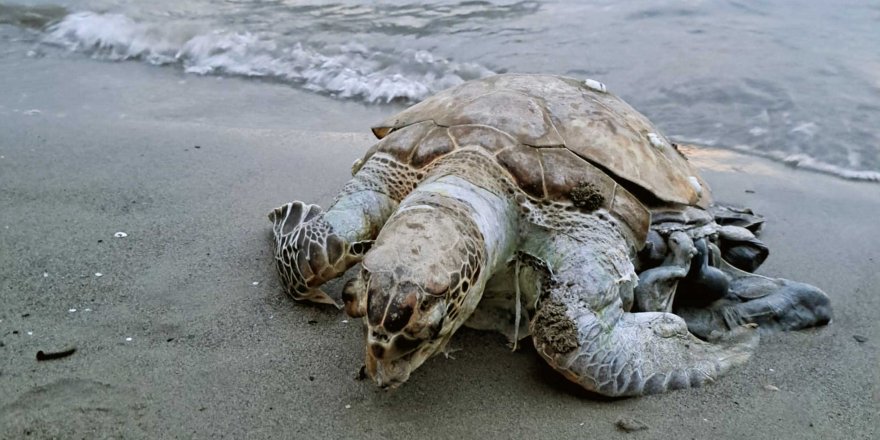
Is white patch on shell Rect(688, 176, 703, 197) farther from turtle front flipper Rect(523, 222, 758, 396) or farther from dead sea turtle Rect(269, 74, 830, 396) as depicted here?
turtle front flipper Rect(523, 222, 758, 396)

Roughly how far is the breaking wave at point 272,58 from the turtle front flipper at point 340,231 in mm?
3417

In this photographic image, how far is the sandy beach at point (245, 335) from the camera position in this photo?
2.30m

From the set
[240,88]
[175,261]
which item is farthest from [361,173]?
[240,88]

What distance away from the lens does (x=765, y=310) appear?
2.97 m

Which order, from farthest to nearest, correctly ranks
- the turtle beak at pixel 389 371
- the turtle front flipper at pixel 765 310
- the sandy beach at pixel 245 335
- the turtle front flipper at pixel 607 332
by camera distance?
1. the turtle front flipper at pixel 765 310
2. the turtle front flipper at pixel 607 332
3. the sandy beach at pixel 245 335
4. the turtle beak at pixel 389 371

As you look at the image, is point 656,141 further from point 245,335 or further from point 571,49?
point 571,49

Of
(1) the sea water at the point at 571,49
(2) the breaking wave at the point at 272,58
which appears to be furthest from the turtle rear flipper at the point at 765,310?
(2) the breaking wave at the point at 272,58

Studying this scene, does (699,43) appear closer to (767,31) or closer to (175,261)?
(767,31)

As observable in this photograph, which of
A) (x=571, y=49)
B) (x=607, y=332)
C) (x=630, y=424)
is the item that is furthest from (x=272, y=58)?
(x=630, y=424)

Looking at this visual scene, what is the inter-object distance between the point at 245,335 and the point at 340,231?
0.54 meters

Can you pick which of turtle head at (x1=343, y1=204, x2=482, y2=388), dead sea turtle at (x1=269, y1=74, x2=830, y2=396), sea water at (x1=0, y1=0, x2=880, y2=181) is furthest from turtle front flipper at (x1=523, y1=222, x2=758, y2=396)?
sea water at (x1=0, y1=0, x2=880, y2=181)

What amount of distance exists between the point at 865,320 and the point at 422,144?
208cm

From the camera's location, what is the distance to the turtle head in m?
1.93

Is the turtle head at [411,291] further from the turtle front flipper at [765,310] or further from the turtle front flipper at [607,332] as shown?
the turtle front flipper at [765,310]
